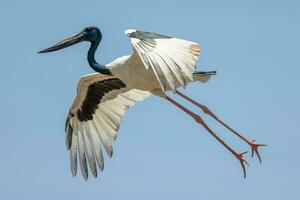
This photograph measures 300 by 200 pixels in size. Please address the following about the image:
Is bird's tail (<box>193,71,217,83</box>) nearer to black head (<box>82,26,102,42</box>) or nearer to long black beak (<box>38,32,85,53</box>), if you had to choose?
black head (<box>82,26,102,42</box>)

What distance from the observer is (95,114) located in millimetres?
37094

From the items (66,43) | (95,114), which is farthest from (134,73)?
(95,114)

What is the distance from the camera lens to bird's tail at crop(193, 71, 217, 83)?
34.1m

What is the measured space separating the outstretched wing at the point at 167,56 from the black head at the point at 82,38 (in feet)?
15.7

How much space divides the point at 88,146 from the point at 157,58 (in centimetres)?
854

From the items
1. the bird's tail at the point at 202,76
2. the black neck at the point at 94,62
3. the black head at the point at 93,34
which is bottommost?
the bird's tail at the point at 202,76

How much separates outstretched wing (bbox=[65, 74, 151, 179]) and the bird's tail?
2.90m

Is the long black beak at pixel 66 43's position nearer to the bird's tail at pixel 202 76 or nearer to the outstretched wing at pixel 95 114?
the outstretched wing at pixel 95 114

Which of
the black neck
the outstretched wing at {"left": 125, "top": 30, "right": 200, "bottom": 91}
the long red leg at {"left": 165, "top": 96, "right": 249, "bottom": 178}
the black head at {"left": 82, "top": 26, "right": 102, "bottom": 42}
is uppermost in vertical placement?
the outstretched wing at {"left": 125, "top": 30, "right": 200, "bottom": 91}

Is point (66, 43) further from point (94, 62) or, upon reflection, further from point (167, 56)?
point (167, 56)

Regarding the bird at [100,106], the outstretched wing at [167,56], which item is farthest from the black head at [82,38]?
the outstretched wing at [167,56]

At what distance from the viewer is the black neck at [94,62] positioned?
34125 millimetres

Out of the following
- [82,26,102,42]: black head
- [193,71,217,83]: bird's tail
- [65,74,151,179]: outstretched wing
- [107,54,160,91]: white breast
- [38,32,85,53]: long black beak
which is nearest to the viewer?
[107,54,160,91]: white breast

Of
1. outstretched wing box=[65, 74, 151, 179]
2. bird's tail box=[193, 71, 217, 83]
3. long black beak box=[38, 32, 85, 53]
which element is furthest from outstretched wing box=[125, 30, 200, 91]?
outstretched wing box=[65, 74, 151, 179]
